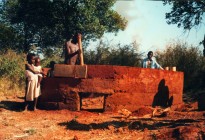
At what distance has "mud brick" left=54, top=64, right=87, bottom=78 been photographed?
880 centimetres

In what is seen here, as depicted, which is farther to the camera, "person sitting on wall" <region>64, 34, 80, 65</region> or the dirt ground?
"person sitting on wall" <region>64, 34, 80, 65</region>

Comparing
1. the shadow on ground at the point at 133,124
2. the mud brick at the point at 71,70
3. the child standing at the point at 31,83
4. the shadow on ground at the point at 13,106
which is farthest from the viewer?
the shadow on ground at the point at 13,106

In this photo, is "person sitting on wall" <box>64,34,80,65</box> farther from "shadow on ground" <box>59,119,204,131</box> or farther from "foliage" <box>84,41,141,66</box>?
"foliage" <box>84,41,141,66</box>

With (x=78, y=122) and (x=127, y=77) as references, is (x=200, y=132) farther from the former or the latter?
(x=127, y=77)

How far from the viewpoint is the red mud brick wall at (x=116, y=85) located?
29.1ft

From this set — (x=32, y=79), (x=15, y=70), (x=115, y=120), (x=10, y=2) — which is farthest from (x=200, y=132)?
(x=10, y=2)

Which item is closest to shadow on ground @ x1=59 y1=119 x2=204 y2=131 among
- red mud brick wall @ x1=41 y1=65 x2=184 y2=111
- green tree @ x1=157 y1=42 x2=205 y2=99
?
red mud brick wall @ x1=41 y1=65 x2=184 y2=111

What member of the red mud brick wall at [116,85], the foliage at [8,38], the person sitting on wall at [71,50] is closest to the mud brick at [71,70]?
the red mud brick wall at [116,85]

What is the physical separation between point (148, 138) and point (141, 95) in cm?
353

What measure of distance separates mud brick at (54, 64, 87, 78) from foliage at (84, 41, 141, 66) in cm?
870

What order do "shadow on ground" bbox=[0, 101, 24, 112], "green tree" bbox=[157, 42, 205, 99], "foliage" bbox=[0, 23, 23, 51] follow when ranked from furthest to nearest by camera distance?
"foliage" bbox=[0, 23, 23, 51], "green tree" bbox=[157, 42, 205, 99], "shadow on ground" bbox=[0, 101, 24, 112]

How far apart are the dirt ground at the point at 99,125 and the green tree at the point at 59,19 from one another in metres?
10.9

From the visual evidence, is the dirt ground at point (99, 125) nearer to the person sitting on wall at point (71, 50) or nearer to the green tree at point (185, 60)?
the person sitting on wall at point (71, 50)

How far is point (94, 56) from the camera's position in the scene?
19.6m
